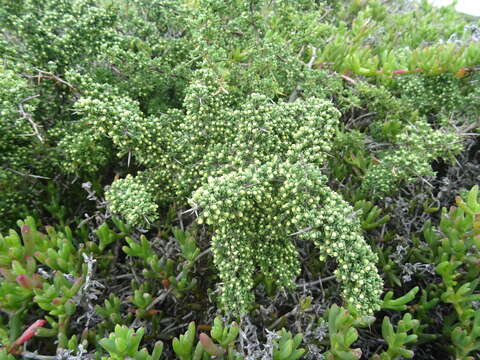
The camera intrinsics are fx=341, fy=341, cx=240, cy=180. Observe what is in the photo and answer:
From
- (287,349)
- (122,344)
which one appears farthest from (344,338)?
(122,344)

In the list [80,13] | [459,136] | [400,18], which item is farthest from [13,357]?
[400,18]

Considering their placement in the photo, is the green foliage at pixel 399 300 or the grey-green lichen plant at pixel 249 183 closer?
the grey-green lichen plant at pixel 249 183

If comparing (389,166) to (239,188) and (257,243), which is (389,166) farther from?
(239,188)

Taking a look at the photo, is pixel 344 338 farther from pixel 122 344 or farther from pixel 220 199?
pixel 122 344

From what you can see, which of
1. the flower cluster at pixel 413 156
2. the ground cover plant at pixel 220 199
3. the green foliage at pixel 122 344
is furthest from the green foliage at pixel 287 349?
the flower cluster at pixel 413 156

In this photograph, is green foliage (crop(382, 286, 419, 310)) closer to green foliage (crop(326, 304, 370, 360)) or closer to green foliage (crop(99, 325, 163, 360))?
green foliage (crop(326, 304, 370, 360))

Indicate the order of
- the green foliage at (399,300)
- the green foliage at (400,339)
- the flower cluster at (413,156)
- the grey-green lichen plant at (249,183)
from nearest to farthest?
the grey-green lichen plant at (249,183)
the green foliage at (400,339)
the green foliage at (399,300)
the flower cluster at (413,156)

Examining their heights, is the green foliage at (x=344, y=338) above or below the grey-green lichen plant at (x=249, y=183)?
below

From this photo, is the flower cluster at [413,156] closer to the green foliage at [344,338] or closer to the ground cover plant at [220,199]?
the ground cover plant at [220,199]
